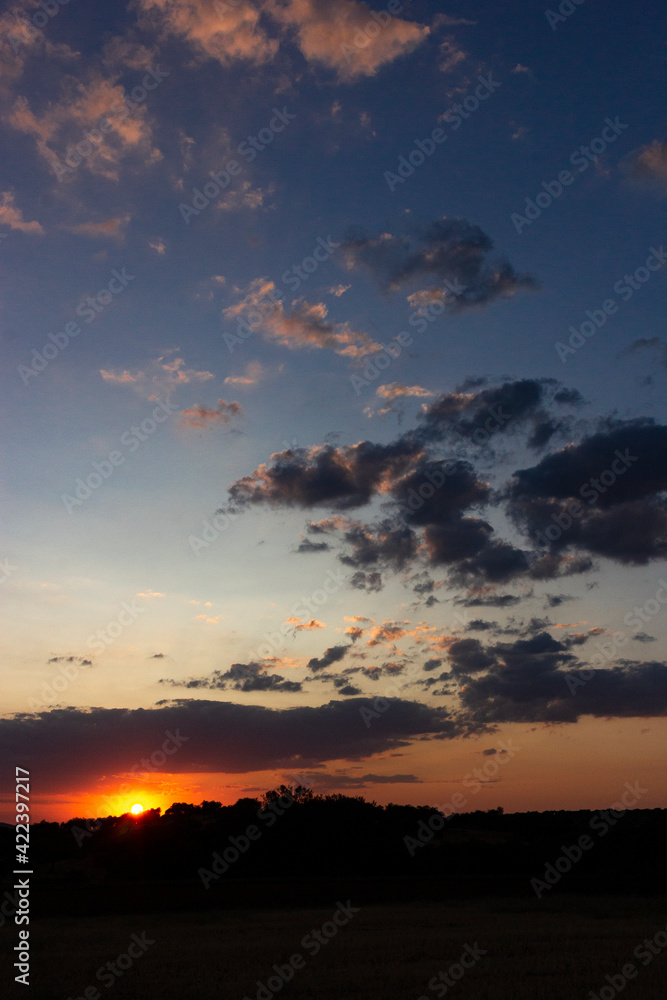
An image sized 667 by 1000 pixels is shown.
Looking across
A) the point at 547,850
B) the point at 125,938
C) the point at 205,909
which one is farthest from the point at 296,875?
the point at 125,938

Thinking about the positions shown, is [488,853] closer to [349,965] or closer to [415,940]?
[415,940]

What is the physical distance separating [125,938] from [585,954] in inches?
690

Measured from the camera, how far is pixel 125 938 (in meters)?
28.2

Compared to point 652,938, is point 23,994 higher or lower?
higher

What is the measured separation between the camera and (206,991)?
694 inches

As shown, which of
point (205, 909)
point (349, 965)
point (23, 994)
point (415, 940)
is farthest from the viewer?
point (205, 909)

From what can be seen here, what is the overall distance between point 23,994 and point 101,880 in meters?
35.6

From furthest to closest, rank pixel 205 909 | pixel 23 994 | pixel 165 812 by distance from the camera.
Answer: pixel 165 812 < pixel 205 909 < pixel 23 994

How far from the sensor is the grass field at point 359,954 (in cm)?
1792

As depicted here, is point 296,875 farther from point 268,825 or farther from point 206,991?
point 206,991

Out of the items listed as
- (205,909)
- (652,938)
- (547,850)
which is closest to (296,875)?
(205,909)

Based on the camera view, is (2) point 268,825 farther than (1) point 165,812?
No

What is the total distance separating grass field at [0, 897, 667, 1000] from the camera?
17.9 metres

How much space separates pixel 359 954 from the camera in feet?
76.1
